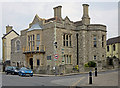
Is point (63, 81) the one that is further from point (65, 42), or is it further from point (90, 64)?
point (65, 42)

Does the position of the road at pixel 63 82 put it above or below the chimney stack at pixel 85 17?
below

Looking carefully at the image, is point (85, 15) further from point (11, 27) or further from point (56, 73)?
point (11, 27)

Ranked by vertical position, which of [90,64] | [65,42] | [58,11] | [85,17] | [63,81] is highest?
[58,11]

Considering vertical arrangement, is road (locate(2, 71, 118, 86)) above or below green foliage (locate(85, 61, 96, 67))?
below

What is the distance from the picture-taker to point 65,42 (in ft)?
107

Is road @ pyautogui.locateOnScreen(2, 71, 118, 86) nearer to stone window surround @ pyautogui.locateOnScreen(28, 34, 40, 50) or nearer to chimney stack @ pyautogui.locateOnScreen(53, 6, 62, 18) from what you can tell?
stone window surround @ pyautogui.locateOnScreen(28, 34, 40, 50)

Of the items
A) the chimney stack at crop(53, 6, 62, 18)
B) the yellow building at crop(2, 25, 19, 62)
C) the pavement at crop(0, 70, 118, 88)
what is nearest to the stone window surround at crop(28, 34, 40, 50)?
the chimney stack at crop(53, 6, 62, 18)

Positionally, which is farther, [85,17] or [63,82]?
[85,17]

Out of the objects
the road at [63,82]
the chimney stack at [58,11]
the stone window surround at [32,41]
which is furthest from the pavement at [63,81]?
the chimney stack at [58,11]

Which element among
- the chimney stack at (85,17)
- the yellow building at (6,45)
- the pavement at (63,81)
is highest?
the chimney stack at (85,17)

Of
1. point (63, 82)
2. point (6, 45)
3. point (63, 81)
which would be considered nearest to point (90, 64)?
point (63, 81)

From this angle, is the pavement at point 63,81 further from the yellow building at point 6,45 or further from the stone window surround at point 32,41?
the yellow building at point 6,45

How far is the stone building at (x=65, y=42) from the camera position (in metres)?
31.8

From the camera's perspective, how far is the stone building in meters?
31.8
